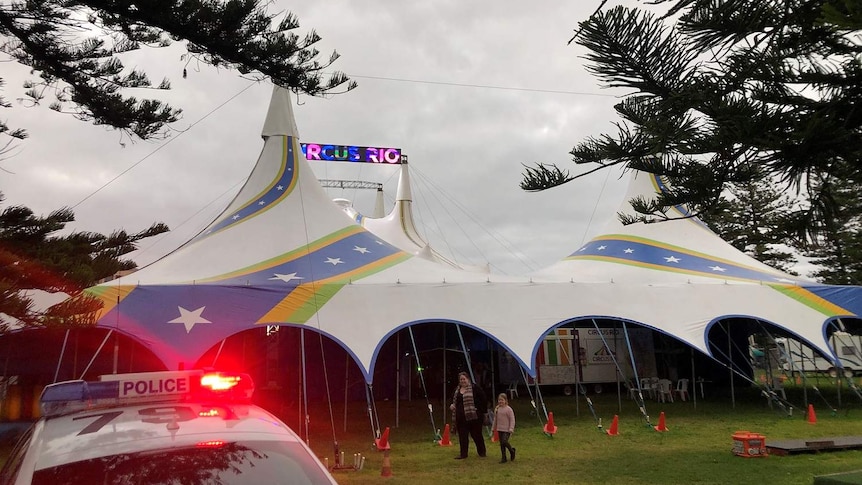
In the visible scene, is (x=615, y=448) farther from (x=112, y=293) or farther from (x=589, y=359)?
(x=112, y=293)

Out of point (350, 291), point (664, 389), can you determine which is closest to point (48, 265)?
point (350, 291)

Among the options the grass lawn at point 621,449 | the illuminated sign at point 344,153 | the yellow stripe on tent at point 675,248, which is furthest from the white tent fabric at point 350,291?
the illuminated sign at point 344,153

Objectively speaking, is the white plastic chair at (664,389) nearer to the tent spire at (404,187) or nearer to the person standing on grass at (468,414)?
the person standing on grass at (468,414)

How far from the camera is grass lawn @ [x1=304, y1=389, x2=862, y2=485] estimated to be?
6.18 m

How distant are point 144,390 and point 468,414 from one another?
17.9 ft

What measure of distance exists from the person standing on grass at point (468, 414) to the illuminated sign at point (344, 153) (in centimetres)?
2200

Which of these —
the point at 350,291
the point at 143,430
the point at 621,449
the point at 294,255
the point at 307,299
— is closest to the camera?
the point at 143,430

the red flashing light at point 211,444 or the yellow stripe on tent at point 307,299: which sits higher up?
the yellow stripe on tent at point 307,299

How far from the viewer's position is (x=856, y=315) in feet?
35.7

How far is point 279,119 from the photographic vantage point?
40.2ft

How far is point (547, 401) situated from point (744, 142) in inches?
479

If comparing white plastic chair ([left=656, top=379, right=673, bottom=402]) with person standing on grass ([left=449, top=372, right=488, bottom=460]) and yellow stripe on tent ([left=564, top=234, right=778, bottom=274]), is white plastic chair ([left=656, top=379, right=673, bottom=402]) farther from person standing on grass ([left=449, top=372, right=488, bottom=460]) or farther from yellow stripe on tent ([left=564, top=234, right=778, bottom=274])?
person standing on grass ([left=449, top=372, right=488, bottom=460])

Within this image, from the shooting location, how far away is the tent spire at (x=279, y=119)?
1221cm

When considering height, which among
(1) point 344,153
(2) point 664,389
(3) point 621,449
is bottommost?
(3) point 621,449
